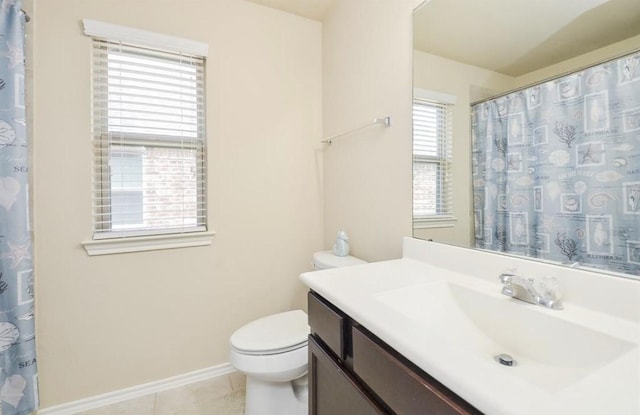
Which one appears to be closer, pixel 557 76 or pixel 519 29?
pixel 557 76

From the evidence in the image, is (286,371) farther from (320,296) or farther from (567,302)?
(567,302)

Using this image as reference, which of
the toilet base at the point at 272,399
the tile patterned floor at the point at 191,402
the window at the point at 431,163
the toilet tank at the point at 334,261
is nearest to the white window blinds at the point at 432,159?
the window at the point at 431,163

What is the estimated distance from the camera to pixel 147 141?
164 cm

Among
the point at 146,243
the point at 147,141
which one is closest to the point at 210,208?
the point at 146,243

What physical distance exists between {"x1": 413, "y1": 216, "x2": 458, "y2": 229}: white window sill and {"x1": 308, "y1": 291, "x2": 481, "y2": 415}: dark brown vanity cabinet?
0.59m

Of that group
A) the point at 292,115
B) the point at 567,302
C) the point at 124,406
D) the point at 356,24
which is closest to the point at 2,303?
the point at 124,406

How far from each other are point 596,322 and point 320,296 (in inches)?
27.3

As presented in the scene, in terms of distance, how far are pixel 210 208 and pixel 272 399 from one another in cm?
109

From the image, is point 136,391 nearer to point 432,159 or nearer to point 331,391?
point 331,391

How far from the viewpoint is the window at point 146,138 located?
154cm

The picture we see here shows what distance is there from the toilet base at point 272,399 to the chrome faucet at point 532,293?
116 centimetres

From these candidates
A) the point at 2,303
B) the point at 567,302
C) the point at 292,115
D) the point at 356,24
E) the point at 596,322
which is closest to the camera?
the point at 596,322

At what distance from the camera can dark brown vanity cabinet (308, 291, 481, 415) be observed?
0.53m

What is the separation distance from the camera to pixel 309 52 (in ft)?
6.77
